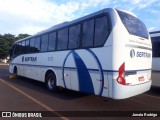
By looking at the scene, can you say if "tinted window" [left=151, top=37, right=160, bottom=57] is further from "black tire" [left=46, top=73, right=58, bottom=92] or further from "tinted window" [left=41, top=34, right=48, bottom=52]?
"tinted window" [left=41, top=34, right=48, bottom=52]

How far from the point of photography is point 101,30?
7.25m

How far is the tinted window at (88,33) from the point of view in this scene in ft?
25.3

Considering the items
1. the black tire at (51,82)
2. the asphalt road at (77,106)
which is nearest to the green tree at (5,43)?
the black tire at (51,82)

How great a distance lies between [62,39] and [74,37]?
112cm

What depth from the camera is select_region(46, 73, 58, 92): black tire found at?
1018 cm

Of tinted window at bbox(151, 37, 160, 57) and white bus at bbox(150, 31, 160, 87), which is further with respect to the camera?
tinted window at bbox(151, 37, 160, 57)

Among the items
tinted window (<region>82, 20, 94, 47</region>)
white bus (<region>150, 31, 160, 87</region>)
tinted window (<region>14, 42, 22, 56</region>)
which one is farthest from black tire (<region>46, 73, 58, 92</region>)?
tinted window (<region>14, 42, 22, 56</region>)

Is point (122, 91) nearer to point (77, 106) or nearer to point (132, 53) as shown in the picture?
point (132, 53)

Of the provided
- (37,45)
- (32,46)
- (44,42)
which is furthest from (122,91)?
(32,46)

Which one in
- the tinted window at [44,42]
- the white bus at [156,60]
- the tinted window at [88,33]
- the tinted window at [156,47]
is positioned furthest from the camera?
the tinted window at [44,42]

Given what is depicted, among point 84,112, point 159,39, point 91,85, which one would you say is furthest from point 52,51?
point 159,39

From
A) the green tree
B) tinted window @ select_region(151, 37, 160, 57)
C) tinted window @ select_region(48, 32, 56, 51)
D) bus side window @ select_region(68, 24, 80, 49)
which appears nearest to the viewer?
bus side window @ select_region(68, 24, 80, 49)

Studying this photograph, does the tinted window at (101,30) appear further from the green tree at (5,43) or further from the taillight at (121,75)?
the green tree at (5,43)

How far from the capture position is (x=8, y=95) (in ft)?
31.1
